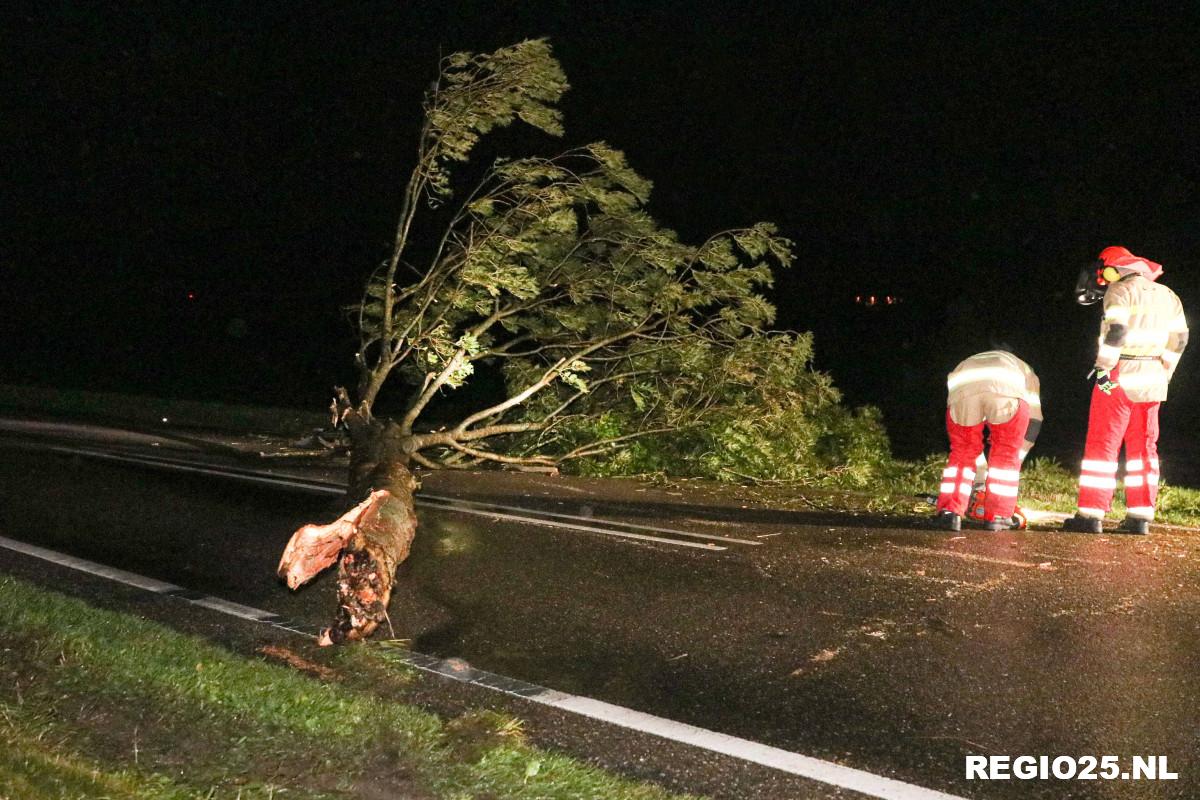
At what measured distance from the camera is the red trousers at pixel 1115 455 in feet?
24.5

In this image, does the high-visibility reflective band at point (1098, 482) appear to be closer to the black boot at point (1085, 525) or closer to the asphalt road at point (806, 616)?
the black boot at point (1085, 525)

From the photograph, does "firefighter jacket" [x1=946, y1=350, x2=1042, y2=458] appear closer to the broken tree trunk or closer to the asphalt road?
the asphalt road

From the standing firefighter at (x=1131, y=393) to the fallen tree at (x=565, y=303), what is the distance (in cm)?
371

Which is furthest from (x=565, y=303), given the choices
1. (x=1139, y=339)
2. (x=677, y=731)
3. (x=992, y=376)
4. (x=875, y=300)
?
(x=875, y=300)

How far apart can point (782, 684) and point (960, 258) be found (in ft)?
72.0

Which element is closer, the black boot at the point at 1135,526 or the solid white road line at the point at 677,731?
the solid white road line at the point at 677,731

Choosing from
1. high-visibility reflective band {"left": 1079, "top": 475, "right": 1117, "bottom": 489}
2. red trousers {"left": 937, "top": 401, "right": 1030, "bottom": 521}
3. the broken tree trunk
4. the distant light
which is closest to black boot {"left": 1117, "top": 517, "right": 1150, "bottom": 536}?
high-visibility reflective band {"left": 1079, "top": 475, "right": 1117, "bottom": 489}

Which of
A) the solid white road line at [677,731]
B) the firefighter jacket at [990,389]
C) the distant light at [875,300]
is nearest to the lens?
the solid white road line at [677,731]

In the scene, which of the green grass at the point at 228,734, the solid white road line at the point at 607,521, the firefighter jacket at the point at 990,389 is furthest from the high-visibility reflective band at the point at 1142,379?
the green grass at the point at 228,734

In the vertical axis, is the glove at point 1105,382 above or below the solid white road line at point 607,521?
above

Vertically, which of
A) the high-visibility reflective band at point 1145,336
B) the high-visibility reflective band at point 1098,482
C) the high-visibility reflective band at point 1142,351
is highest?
the high-visibility reflective band at point 1145,336

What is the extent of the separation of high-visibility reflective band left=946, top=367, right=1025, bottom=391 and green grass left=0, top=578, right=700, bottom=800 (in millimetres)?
5079

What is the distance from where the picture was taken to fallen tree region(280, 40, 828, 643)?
1096 cm

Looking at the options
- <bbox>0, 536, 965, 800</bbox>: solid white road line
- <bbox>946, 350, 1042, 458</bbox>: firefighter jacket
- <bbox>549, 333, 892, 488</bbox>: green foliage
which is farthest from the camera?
<bbox>549, 333, 892, 488</bbox>: green foliage
